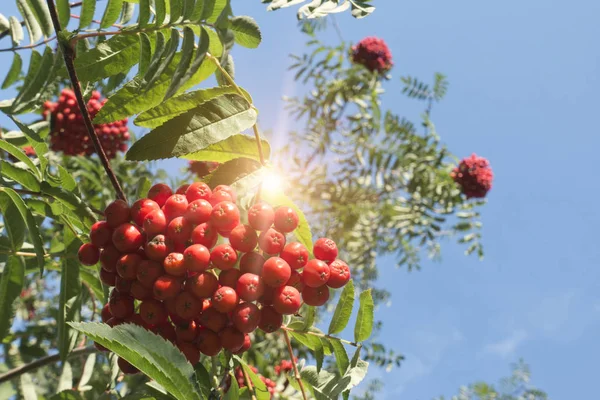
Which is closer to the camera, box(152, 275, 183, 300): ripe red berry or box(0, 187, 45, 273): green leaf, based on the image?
box(152, 275, 183, 300): ripe red berry

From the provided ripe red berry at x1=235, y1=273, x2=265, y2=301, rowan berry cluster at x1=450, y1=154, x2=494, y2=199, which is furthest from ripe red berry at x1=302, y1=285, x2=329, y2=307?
rowan berry cluster at x1=450, y1=154, x2=494, y2=199

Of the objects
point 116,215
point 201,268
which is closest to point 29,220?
point 116,215

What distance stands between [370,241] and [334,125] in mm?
1857

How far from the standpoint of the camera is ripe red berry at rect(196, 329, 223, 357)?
75.0 inches

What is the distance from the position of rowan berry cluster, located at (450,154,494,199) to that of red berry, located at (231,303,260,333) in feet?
20.3

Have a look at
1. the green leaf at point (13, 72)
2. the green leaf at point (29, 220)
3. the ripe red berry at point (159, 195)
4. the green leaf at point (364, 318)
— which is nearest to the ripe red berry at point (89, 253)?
the green leaf at point (29, 220)

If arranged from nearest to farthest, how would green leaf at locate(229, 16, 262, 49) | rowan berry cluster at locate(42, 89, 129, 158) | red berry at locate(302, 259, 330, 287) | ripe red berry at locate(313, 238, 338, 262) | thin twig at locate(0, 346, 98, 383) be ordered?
green leaf at locate(229, 16, 262, 49), red berry at locate(302, 259, 330, 287), ripe red berry at locate(313, 238, 338, 262), thin twig at locate(0, 346, 98, 383), rowan berry cluster at locate(42, 89, 129, 158)

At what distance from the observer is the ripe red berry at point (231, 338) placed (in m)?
1.92

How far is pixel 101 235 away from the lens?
6.56 ft

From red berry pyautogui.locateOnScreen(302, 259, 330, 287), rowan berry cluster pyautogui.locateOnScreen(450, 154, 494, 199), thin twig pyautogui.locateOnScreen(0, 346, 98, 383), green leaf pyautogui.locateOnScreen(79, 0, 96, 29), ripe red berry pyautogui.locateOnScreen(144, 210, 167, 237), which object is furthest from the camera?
rowan berry cluster pyautogui.locateOnScreen(450, 154, 494, 199)

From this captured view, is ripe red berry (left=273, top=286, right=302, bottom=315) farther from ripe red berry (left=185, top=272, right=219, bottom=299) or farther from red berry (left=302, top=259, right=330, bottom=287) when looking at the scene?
ripe red berry (left=185, top=272, right=219, bottom=299)

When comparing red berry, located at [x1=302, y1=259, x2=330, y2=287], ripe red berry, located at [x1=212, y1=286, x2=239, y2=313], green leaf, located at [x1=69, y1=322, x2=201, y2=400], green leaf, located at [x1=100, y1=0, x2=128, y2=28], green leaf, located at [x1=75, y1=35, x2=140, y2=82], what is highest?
green leaf, located at [x1=100, y1=0, x2=128, y2=28]

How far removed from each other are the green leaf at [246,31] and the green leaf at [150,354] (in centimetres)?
106

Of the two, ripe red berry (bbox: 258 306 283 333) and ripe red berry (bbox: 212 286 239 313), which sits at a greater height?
ripe red berry (bbox: 258 306 283 333)
